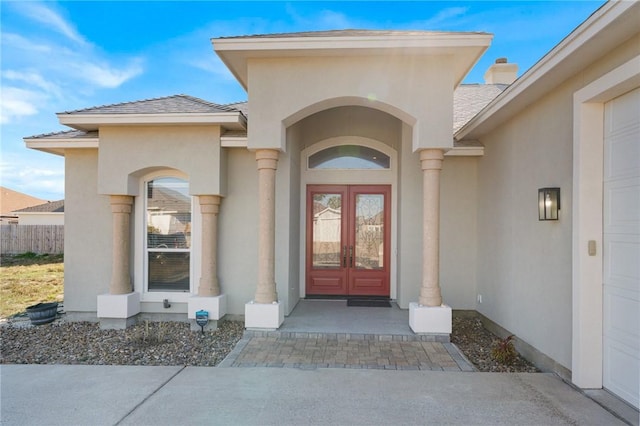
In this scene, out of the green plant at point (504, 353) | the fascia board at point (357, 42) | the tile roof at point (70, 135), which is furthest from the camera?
the tile roof at point (70, 135)

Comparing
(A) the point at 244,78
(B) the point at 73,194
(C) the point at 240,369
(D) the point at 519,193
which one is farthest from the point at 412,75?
(B) the point at 73,194

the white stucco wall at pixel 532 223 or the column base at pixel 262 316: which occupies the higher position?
the white stucco wall at pixel 532 223

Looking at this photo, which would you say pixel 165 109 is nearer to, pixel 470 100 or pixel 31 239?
pixel 470 100

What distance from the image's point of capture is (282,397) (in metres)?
3.23

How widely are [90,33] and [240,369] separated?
8.53 metres

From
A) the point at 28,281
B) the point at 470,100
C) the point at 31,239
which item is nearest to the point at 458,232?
the point at 470,100

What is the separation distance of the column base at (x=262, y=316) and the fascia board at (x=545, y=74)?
435 centimetres

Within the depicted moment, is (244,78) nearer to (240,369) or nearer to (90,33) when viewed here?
(240,369)

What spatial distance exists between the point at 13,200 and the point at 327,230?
42605 millimetres

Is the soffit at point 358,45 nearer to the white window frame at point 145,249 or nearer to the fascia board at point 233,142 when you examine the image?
the fascia board at point 233,142

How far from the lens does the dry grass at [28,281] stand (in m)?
7.55

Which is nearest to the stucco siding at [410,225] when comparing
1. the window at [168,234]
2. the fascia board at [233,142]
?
the fascia board at [233,142]

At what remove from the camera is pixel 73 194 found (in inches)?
243

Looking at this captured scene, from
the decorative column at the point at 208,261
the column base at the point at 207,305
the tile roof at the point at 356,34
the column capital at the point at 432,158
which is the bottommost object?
the column base at the point at 207,305
